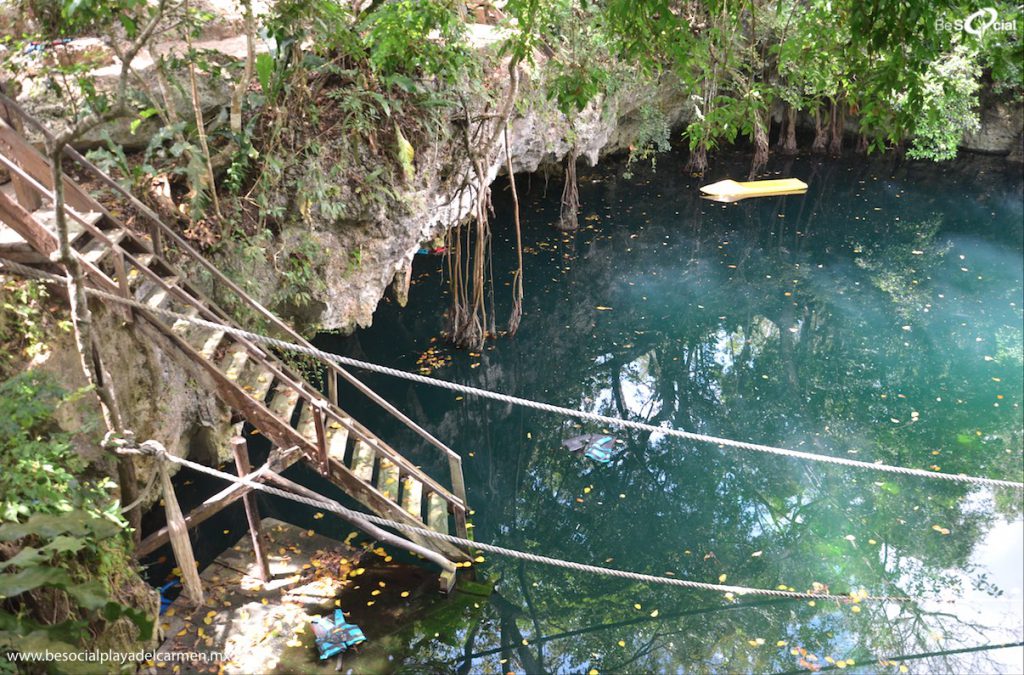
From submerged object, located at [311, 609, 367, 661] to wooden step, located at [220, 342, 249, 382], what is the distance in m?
1.92

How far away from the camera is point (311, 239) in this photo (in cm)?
762

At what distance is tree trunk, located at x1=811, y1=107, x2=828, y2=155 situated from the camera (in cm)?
2027

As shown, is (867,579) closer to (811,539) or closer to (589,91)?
(811,539)

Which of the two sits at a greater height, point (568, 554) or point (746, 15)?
point (746, 15)

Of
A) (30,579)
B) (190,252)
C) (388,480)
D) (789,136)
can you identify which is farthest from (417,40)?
(789,136)

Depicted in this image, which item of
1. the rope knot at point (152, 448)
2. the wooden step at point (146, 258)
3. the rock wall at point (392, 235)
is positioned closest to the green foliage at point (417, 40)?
the rock wall at point (392, 235)

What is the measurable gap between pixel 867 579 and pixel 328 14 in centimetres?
663

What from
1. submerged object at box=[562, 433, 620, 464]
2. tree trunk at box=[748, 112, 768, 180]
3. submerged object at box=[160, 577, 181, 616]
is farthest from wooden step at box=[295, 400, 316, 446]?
tree trunk at box=[748, 112, 768, 180]

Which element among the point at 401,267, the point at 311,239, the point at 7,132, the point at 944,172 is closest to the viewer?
the point at 7,132

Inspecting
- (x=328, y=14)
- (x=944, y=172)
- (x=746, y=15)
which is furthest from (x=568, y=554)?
(x=944, y=172)

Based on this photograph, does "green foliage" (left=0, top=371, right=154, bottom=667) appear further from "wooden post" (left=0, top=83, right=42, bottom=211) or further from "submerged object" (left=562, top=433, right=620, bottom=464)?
"submerged object" (left=562, top=433, right=620, bottom=464)

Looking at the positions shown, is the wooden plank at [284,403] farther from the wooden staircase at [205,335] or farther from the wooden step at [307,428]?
the wooden step at [307,428]

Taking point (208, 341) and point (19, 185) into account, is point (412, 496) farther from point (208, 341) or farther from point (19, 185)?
point (19, 185)

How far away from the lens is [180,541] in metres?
5.04
